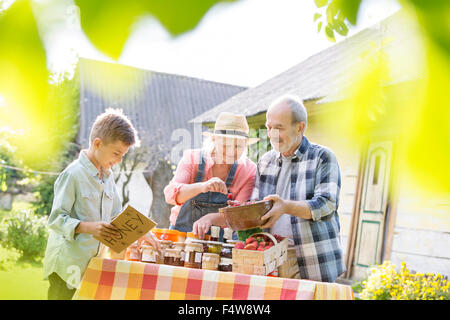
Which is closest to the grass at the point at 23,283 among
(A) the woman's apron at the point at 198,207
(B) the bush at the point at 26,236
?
(B) the bush at the point at 26,236

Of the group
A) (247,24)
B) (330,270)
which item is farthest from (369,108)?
(330,270)

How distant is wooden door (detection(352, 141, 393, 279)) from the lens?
248 inches

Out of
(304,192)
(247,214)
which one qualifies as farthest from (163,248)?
(304,192)

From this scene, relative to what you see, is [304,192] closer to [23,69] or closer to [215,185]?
[215,185]

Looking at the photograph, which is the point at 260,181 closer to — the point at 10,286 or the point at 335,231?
the point at 335,231

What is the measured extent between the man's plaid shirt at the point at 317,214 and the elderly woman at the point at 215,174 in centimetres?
36

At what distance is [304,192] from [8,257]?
7.84 meters

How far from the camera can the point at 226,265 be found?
2268mm

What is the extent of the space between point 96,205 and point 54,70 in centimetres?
187

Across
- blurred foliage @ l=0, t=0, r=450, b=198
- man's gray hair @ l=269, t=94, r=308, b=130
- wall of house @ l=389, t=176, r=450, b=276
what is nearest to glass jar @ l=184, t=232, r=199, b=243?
man's gray hair @ l=269, t=94, r=308, b=130

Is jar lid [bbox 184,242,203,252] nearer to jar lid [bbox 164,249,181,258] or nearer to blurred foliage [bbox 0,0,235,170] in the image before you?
jar lid [bbox 164,249,181,258]

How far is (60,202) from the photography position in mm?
2232

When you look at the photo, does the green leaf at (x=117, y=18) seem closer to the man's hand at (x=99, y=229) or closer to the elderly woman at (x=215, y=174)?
the man's hand at (x=99, y=229)
